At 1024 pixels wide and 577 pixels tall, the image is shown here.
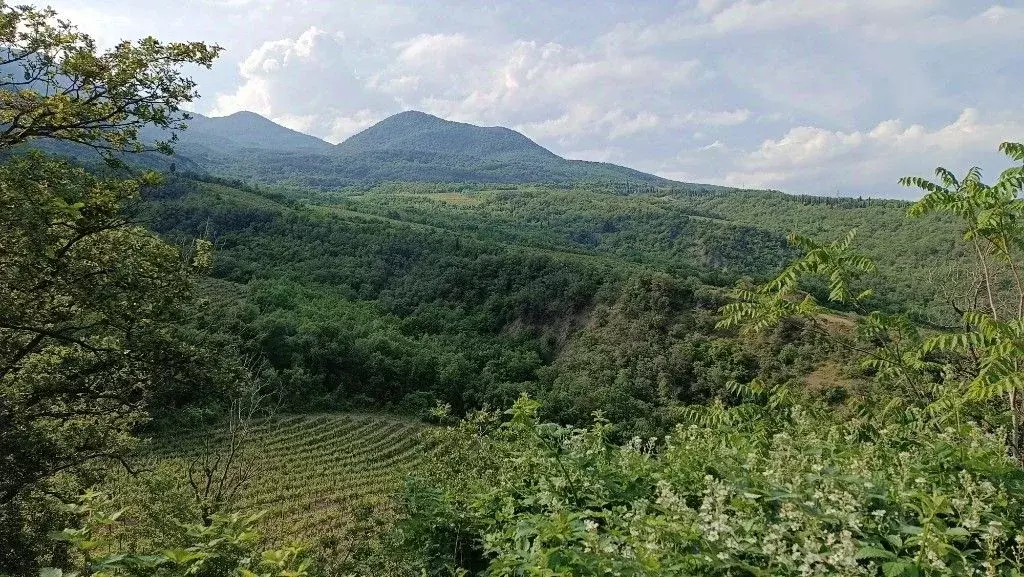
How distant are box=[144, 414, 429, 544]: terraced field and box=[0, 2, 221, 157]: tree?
15659mm

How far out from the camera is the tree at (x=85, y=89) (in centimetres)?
803

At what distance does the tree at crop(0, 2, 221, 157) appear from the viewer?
803cm

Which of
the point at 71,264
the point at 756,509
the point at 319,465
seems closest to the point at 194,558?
the point at 756,509

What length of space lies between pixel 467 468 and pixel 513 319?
47.4 meters

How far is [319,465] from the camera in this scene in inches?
1314

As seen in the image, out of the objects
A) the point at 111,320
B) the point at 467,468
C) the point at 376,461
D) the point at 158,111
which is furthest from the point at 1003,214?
the point at 376,461

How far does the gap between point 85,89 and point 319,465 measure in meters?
28.3

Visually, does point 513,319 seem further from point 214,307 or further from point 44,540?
point 44,540

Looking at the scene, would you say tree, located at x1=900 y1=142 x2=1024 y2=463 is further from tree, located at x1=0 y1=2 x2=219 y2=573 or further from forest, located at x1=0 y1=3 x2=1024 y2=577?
tree, located at x1=0 y1=2 x2=219 y2=573

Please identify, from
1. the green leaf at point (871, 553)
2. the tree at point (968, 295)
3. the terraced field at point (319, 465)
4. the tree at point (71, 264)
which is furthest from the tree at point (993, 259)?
the terraced field at point (319, 465)

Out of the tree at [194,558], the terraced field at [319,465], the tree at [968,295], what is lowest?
the terraced field at [319,465]

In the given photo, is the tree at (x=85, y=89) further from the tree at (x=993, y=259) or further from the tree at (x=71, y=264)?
the tree at (x=993, y=259)

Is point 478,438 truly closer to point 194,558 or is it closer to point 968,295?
point 968,295

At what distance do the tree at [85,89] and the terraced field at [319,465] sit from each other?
616 inches
